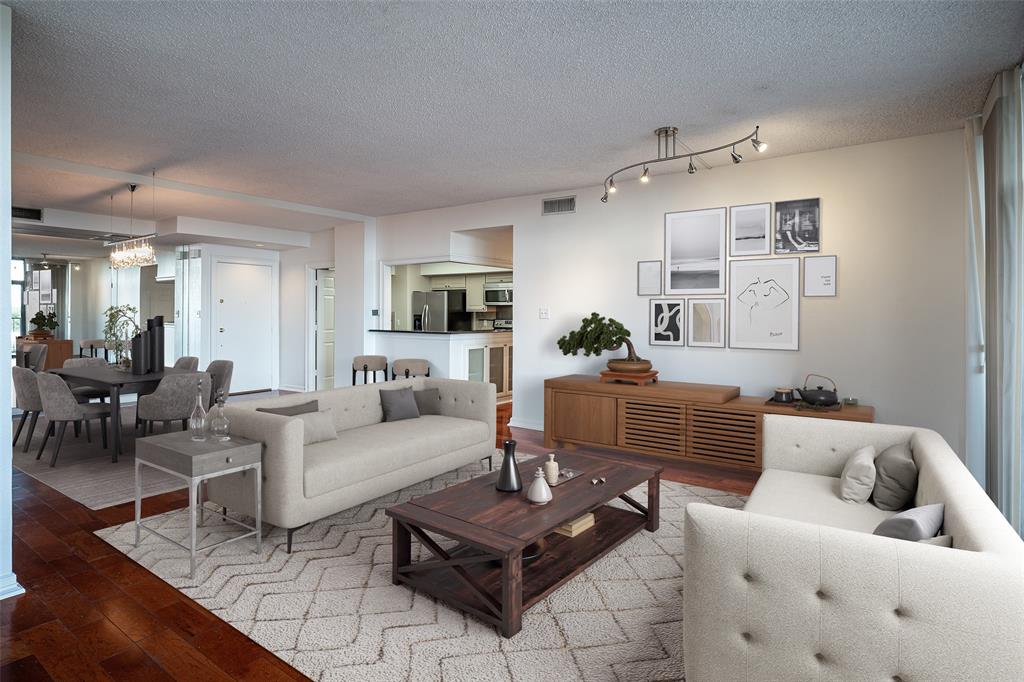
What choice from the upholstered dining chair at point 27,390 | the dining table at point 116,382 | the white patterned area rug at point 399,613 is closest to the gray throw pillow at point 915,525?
the white patterned area rug at point 399,613

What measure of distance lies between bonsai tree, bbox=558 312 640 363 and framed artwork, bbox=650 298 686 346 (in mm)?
267

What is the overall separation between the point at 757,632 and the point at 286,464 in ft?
7.75

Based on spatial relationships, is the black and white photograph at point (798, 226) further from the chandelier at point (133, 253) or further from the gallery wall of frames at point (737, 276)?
the chandelier at point (133, 253)

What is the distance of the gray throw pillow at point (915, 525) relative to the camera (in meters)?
1.78

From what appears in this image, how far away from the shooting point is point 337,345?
836 cm

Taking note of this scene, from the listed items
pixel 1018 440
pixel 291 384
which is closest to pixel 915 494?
pixel 1018 440

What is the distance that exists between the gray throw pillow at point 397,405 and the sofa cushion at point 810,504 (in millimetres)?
2666

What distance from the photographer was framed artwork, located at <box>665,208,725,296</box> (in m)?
5.25

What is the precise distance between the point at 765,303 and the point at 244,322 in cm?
774

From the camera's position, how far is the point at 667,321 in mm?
5562

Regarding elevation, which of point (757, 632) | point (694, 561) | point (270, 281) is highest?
point (270, 281)

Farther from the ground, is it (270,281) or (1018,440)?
(270,281)

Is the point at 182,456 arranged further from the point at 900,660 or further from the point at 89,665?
the point at 900,660

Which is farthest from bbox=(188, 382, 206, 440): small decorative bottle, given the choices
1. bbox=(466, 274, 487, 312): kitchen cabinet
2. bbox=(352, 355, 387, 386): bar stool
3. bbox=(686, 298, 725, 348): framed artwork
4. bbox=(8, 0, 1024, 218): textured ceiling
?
bbox=(466, 274, 487, 312): kitchen cabinet
